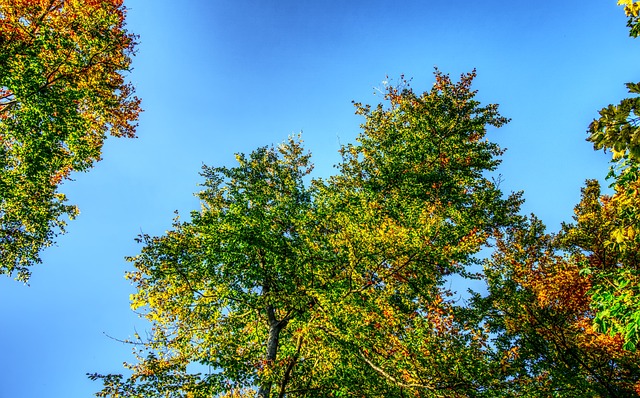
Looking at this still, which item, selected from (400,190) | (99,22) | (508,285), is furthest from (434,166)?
(99,22)

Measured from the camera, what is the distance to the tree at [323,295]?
6715 mm

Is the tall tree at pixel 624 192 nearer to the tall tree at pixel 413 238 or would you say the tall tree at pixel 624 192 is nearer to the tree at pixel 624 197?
the tree at pixel 624 197

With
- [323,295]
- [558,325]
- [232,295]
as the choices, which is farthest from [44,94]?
[558,325]

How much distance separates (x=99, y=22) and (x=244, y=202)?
32.2ft

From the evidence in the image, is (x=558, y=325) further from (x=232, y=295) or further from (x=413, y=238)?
(x=232, y=295)

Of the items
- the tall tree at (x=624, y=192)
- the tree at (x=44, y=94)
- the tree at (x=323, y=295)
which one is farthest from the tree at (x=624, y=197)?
the tree at (x=44, y=94)

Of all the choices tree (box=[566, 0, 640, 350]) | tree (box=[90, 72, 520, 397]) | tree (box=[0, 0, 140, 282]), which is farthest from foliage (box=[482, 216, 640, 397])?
tree (box=[0, 0, 140, 282])

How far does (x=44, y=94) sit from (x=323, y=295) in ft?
38.7

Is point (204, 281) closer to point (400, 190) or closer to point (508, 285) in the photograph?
point (400, 190)

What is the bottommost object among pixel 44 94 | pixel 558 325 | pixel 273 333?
pixel 558 325

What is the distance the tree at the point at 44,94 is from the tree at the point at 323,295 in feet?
18.5

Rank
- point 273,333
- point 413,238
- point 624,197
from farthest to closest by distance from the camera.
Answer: point 273,333, point 413,238, point 624,197

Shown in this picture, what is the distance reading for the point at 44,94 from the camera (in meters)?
10.8

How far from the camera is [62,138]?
11703 mm
